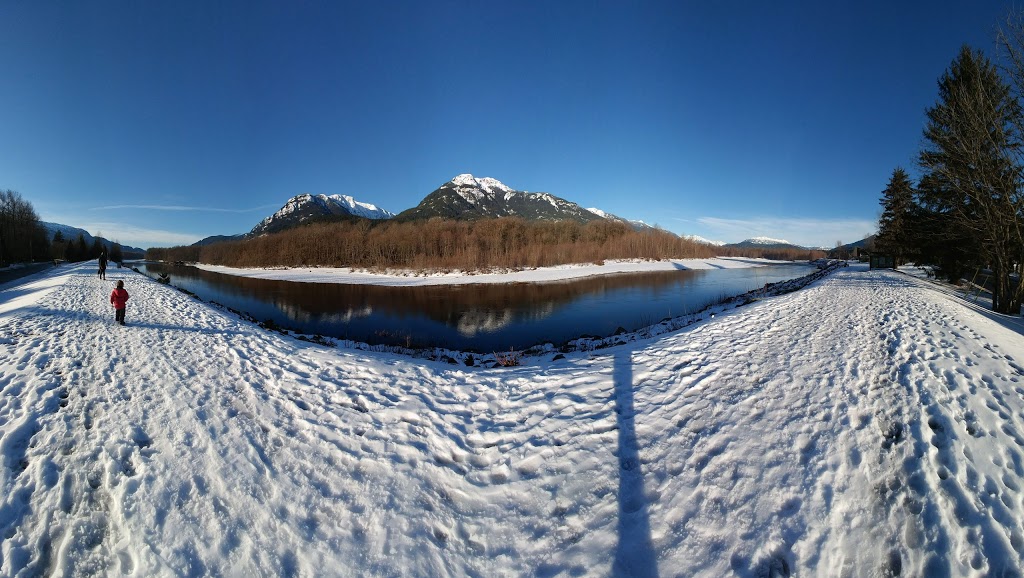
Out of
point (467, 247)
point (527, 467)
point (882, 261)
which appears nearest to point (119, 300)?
point (527, 467)

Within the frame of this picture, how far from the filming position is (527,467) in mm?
4379

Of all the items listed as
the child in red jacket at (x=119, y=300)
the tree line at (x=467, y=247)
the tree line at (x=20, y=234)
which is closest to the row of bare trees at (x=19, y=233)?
the tree line at (x=20, y=234)

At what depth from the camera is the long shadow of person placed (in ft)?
10.4

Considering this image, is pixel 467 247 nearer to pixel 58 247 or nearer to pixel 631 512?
pixel 631 512

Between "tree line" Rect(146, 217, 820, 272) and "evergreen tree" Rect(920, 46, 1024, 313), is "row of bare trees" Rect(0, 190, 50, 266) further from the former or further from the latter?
"evergreen tree" Rect(920, 46, 1024, 313)

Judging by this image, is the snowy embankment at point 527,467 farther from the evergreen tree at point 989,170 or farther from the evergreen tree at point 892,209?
the evergreen tree at point 892,209

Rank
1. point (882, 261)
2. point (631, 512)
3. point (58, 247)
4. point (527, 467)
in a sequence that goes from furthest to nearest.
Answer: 1. point (58, 247)
2. point (882, 261)
3. point (527, 467)
4. point (631, 512)

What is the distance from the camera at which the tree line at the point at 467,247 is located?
206 ft

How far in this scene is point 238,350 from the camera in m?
8.45

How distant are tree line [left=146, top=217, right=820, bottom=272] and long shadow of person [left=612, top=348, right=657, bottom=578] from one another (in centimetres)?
5053

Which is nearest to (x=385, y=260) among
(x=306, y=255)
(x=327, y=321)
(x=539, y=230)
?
(x=306, y=255)

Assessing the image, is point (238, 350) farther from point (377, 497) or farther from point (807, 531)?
point (807, 531)

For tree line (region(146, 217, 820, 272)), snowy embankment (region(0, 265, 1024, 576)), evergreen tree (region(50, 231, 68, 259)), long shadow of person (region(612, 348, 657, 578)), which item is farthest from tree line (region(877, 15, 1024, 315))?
evergreen tree (region(50, 231, 68, 259))

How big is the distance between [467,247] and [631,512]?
64077mm
